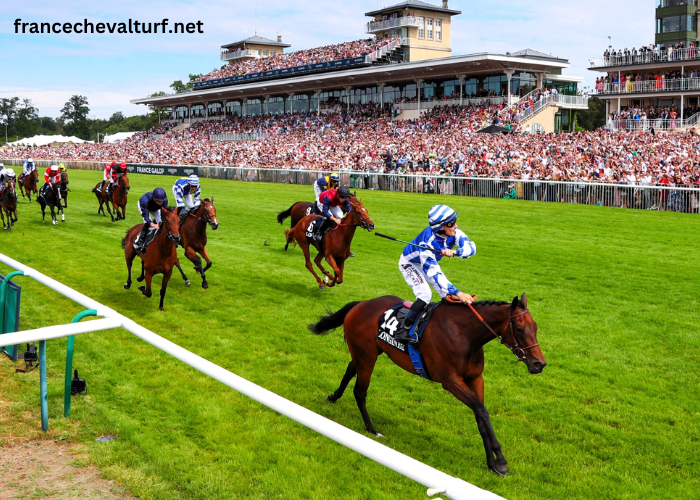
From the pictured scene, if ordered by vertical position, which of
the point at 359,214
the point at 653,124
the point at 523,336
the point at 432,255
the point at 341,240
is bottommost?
the point at 523,336

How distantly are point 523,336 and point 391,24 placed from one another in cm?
5550

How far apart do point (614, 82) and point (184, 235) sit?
109 feet

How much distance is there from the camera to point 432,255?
5.19 meters

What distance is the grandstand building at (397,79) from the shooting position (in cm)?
3734

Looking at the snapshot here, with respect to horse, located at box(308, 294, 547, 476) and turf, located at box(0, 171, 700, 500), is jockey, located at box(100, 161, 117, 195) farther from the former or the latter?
horse, located at box(308, 294, 547, 476)

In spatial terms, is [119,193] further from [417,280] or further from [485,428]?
[485,428]

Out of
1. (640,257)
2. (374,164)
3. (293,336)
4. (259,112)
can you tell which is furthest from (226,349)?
(259,112)

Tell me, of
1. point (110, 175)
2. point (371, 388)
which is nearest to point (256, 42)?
point (110, 175)

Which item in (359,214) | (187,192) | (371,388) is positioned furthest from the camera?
(187,192)

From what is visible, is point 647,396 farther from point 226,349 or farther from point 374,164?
point 374,164

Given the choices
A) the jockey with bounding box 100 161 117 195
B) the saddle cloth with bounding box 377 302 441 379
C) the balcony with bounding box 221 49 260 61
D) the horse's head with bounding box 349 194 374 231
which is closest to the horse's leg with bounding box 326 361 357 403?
the saddle cloth with bounding box 377 302 441 379

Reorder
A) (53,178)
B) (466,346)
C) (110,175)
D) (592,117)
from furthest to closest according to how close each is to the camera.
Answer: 1. (592,117)
2. (110,175)
3. (53,178)
4. (466,346)

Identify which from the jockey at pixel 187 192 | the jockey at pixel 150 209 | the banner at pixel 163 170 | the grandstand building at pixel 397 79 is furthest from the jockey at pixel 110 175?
the grandstand building at pixel 397 79

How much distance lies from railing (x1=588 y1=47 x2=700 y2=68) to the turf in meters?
26.5
